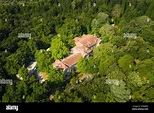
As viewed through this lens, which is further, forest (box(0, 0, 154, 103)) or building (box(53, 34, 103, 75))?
building (box(53, 34, 103, 75))

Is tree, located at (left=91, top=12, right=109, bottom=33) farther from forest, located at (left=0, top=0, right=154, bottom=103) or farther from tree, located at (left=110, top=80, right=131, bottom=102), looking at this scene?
tree, located at (left=110, top=80, right=131, bottom=102)

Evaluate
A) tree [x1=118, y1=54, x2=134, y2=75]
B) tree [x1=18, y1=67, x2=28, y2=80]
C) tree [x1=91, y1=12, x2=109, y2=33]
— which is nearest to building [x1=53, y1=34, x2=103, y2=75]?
tree [x1=91, y1=12, x2=109, y2=33]

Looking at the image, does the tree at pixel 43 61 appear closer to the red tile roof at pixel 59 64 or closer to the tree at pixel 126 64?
the red tile roof at pixel 59 64

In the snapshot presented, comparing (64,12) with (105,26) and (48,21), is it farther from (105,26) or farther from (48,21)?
(105,26)

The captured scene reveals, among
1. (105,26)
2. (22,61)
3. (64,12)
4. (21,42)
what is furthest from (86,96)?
(64,12)

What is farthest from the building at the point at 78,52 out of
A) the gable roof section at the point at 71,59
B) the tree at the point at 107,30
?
the tree at the point at 107,30

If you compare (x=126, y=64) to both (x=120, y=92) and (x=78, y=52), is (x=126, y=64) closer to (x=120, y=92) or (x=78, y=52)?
(x=120, y=92)
